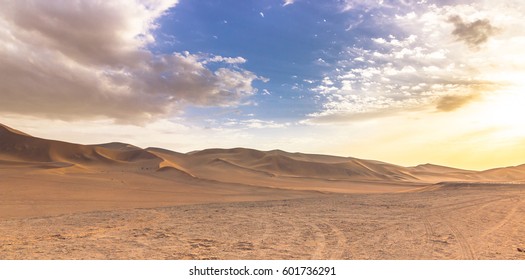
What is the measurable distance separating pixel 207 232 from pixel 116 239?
7.42ft

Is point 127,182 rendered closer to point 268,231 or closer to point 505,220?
point 268,231

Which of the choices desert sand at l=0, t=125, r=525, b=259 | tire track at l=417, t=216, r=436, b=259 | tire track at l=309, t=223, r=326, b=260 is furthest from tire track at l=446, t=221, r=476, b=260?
tire track at l=309, t=223, r=326, b=260

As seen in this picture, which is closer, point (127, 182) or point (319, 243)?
point (319, 243)

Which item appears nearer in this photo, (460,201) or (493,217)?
(493,217)

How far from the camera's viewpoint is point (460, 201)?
53.7ft

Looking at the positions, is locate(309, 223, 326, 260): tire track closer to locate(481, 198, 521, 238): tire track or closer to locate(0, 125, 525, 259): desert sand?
locate(0, 125, 525, 259): desert sand

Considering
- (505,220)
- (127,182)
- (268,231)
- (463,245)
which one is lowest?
(268,231)

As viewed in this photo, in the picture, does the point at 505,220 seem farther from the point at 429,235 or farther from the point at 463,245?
the point at 463,245

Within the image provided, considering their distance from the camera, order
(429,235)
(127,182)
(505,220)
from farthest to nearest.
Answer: (127,182) → (505,220) → (429,235)

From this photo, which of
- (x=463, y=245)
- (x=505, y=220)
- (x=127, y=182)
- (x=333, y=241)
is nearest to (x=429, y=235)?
(x=463, y=245)

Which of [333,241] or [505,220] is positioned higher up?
[505,220]

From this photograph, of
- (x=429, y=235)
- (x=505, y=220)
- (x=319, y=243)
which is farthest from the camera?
(x=505, y=220)
